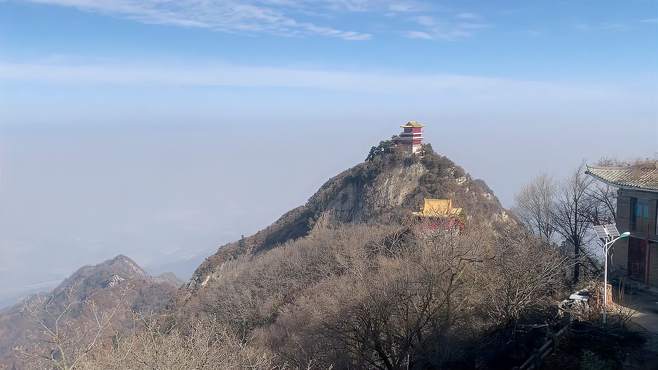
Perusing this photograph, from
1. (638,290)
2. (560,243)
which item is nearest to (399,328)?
(638,290)

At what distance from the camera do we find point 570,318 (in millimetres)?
11812

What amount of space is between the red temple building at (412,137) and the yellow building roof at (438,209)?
33.4 ft

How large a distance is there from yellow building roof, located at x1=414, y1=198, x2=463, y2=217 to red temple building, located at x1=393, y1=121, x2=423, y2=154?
1017 centimetres

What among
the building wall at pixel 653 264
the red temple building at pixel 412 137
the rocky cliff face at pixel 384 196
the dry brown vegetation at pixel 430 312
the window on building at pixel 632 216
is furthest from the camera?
the red temple building at pixel 412 137

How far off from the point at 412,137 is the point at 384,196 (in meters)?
6.18

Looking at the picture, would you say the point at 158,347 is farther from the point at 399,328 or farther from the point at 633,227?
the point at 633,227

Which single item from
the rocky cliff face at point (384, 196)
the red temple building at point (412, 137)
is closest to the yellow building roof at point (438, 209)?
the rocky cliff face at point (384, 196)

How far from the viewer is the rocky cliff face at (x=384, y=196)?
3950 cm

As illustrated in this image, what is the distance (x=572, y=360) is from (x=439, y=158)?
33534 mm

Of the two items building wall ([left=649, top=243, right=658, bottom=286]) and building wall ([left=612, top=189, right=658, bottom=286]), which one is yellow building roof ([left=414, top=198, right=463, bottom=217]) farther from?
building wall ([left=649, top=243, right=658, bottom=286])

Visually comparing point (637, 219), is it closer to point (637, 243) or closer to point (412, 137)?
point (637, 243)

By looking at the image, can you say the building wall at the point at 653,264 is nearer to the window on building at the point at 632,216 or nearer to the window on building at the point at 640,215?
the window on building at the point at 640,215

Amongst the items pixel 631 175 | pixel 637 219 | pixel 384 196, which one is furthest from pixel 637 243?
pixel 384 196

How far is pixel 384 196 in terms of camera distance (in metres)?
42.3
